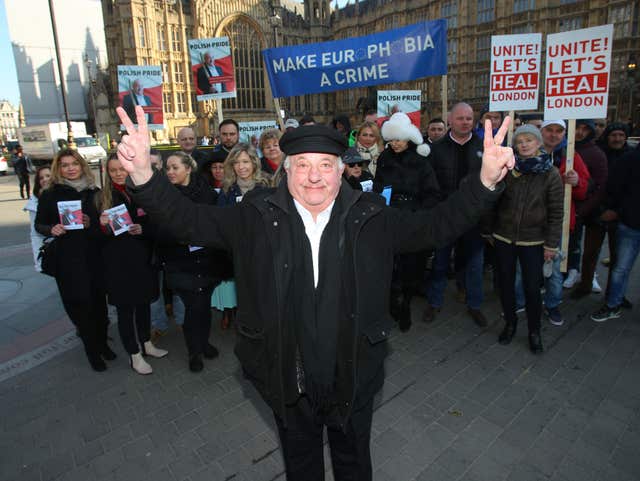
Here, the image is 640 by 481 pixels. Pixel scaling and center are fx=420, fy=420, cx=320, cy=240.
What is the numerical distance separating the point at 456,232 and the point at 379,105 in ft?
26.1

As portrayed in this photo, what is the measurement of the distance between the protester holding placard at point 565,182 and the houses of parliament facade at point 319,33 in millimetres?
26103

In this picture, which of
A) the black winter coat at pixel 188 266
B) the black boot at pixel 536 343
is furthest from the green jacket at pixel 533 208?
the black winter coat at pixel 188 266

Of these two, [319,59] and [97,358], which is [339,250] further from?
[319,59]

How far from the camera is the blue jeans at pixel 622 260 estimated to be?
4262 millimetres

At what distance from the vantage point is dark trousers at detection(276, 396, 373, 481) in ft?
6.61

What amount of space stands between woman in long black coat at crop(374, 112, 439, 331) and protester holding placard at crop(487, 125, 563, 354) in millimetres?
701

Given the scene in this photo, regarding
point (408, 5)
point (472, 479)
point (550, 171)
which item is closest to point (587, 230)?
point (550, 171)

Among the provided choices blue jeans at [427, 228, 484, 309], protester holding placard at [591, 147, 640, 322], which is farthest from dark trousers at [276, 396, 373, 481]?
protester holding placard at [591, 147, 640, 322]

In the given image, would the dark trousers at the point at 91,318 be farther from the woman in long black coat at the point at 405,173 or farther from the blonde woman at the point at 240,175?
the woman in long black coat at the point at 405,173

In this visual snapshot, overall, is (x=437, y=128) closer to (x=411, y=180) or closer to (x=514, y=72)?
(x=514, y=72)

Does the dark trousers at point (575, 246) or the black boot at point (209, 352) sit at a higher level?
the dark trousers at point (575, 246)

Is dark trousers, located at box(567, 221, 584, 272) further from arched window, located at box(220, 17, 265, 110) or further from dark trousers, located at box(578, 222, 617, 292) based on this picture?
arched window, located at box(220, 17, 265, 110)

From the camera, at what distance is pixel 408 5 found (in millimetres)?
41906

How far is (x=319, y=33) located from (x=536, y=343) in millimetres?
56246
